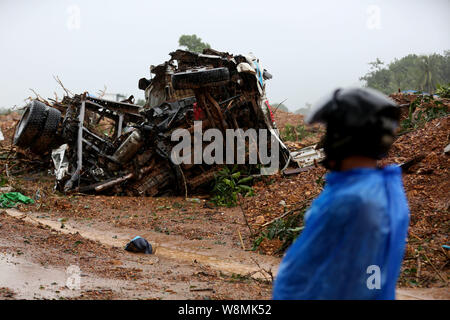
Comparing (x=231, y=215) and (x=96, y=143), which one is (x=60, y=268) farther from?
(x=96, y=143)

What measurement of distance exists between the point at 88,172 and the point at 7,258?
6141 millimetres

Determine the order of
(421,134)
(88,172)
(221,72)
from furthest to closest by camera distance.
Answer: (88,172) < (421,134) < (221,72)

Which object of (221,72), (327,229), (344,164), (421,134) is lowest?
(421,134)

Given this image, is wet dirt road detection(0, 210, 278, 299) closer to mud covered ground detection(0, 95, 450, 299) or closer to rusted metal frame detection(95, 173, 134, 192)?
mud covered ground detection(0, 95, 450, 299)

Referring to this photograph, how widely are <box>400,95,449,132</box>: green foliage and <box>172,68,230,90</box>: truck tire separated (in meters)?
5.22

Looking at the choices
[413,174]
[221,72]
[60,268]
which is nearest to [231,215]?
[221,72]

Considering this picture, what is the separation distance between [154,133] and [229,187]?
7.69ft

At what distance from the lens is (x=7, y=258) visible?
461 cm

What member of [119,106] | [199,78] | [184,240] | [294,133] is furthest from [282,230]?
[294,133]

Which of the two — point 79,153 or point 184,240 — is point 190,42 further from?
point 184,240

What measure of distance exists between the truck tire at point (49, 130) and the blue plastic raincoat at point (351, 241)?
1045cm

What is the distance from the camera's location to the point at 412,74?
42.7m

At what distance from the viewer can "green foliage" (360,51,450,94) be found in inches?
1569

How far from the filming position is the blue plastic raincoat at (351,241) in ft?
4.48
